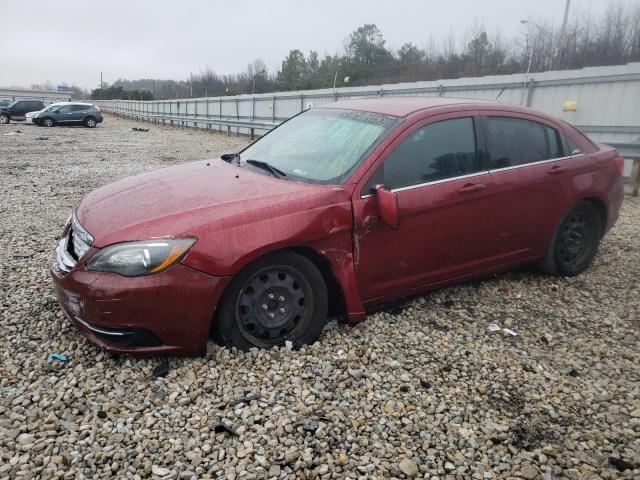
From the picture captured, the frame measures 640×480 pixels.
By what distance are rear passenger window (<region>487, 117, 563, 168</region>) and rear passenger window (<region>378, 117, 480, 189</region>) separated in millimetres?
228

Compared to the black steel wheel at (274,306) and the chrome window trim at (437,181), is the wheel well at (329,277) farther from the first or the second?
the chrome window trim at (437,181)

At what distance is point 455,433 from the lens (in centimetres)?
244

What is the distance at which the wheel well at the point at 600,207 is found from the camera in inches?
175

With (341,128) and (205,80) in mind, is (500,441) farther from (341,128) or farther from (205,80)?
(205,80)

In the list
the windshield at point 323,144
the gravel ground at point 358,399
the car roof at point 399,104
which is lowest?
the gravel ground at point 358,399

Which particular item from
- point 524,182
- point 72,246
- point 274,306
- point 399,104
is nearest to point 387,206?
point 274,306

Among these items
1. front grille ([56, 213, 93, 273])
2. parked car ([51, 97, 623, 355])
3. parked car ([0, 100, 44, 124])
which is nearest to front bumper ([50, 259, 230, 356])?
parked car ([51, 97, 623, 355])

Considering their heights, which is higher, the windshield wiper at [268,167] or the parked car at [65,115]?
the parked car at [65,115]

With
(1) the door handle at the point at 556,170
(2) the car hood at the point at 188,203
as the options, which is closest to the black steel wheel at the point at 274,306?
(2) the car hood at the point at 188,203

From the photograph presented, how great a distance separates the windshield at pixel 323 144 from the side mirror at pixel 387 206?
278 millimetres

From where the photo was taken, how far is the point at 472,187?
11.7ft

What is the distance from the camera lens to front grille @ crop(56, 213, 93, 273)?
9.25 ft

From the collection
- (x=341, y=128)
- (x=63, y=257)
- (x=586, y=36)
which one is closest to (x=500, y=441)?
(x=341, y=128)

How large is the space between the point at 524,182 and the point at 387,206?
1.51 meters
